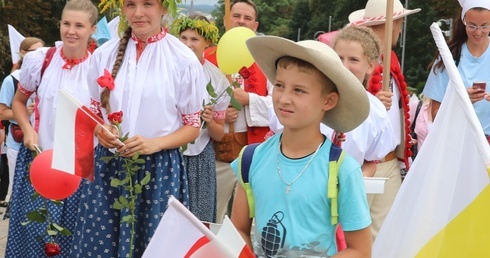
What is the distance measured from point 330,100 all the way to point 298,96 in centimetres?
15

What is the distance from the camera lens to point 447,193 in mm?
3840

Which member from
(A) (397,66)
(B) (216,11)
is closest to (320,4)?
(B) (216,11)

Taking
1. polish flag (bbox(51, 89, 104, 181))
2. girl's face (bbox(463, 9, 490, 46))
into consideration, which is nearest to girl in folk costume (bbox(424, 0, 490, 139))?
girl's face (bbox(463, 9, 490, 46))

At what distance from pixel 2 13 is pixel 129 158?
30.7m

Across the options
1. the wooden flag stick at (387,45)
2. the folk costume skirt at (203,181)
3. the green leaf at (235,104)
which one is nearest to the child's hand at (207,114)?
the green leaf at (235,104)

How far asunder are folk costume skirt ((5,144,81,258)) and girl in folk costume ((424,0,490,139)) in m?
2.63

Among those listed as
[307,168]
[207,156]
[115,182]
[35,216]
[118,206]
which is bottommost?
[35,216]

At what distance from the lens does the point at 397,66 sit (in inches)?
270

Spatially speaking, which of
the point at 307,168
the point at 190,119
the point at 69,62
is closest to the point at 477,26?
the point at 190,119

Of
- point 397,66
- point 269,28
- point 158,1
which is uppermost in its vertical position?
point 158,1

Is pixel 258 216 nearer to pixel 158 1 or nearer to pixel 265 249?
pixel 265 249

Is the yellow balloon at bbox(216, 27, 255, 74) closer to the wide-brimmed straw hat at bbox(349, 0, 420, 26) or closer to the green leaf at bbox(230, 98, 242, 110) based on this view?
the green leaf at bbox(230, 98, 242, 110)

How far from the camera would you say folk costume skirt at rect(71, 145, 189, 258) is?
537 centimetres

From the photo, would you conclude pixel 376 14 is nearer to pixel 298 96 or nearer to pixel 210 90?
pixel 210 90
